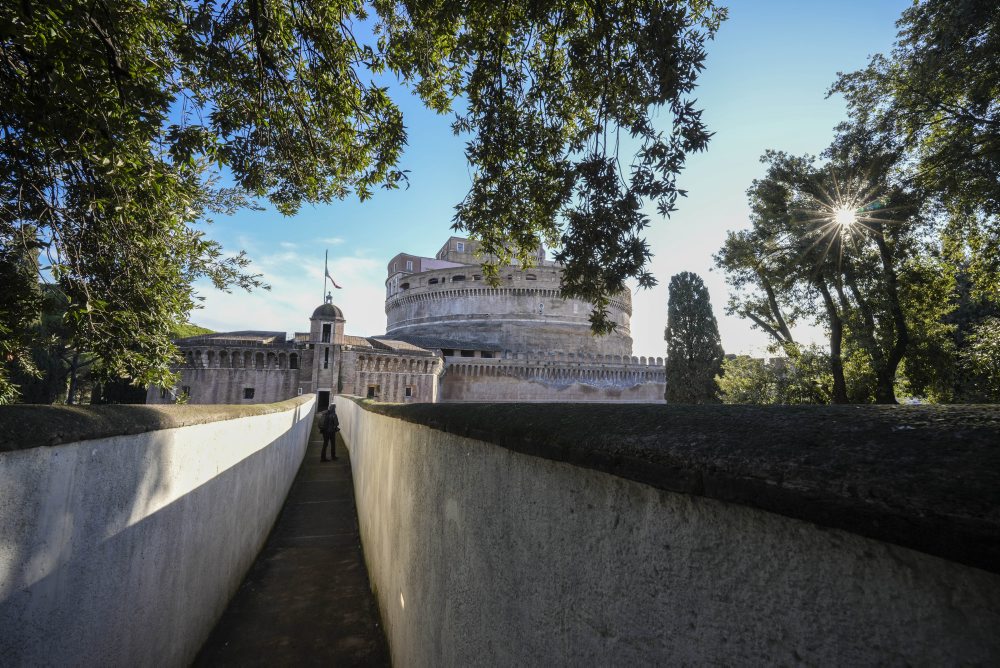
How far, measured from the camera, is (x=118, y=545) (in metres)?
2.99

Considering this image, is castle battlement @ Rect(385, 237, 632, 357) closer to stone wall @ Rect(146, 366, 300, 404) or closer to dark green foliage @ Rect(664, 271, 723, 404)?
stone wall @ Rect(146, 366, 300, 404)

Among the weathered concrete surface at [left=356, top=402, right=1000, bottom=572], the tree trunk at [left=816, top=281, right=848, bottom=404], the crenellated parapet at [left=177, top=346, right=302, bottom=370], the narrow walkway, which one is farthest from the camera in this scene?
the crenellated parapet at [left=177, top=346, right=302, bottom=370]

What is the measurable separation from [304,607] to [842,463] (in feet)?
22.1

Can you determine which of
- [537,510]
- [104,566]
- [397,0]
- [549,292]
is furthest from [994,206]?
[549,292]

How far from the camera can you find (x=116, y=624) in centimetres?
296

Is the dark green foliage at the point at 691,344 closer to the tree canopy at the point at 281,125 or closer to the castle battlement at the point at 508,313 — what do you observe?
the castle battlement at the point at 508,313

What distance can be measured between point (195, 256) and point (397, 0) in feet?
15.4

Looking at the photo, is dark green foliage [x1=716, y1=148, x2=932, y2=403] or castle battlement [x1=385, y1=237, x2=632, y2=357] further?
castle battlement [x1=385, y1=237, x2=632, y2=357]

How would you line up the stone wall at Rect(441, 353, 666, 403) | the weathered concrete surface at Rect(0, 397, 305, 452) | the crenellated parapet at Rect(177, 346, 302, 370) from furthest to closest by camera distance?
the stone wall at Rect(441, 353, 666, 403) → the crenellated parapet at Rect(177, 346, 302, 370) → the weathered concrete surface at Rect(0, 397, 305, 452)

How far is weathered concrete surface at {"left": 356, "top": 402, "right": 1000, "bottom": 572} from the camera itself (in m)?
0.66

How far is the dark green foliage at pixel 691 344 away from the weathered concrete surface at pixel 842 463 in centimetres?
2561

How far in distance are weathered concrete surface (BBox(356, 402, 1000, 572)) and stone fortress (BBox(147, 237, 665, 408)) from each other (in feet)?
63.1

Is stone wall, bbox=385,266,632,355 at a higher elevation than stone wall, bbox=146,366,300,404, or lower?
higher

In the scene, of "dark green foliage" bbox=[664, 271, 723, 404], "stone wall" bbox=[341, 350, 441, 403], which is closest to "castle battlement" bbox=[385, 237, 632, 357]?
"stone wall" bbox=[341, 350, 441, 403]
